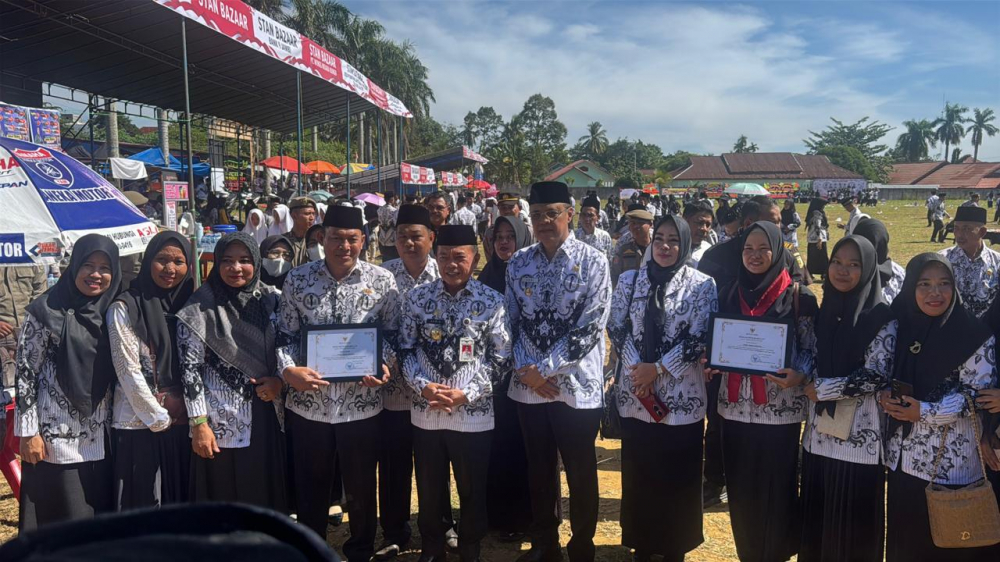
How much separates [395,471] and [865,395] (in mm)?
2594

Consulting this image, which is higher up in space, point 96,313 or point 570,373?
point 96,313

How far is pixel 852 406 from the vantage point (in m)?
3.14

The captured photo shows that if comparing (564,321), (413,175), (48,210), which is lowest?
(564,321)

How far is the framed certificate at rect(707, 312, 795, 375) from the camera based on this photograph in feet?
10.5

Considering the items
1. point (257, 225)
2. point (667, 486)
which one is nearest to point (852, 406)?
Answer: point (667, 486)

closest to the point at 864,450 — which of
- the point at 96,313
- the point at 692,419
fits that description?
the point at 692,419

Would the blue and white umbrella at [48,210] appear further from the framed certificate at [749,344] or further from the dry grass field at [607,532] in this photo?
the framed certificate at [749,344]

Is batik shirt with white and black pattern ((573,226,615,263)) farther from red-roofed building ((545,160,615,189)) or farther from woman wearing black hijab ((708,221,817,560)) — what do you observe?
red-roofed building ((545,160,615,189))

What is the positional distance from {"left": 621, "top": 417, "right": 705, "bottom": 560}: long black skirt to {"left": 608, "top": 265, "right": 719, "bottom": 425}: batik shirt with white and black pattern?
3.2 inches

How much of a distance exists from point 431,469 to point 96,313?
6.20ft

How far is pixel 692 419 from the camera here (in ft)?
11.4

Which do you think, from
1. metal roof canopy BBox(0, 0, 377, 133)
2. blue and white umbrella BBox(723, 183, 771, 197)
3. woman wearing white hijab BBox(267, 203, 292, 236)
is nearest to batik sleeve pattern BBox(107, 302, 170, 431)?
woman wearing white hijab BBox(267, 203, 292, 236)

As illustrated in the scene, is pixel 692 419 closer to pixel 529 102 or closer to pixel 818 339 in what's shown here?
pixel 818 339

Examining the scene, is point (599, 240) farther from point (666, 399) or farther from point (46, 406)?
point (46, 406)
